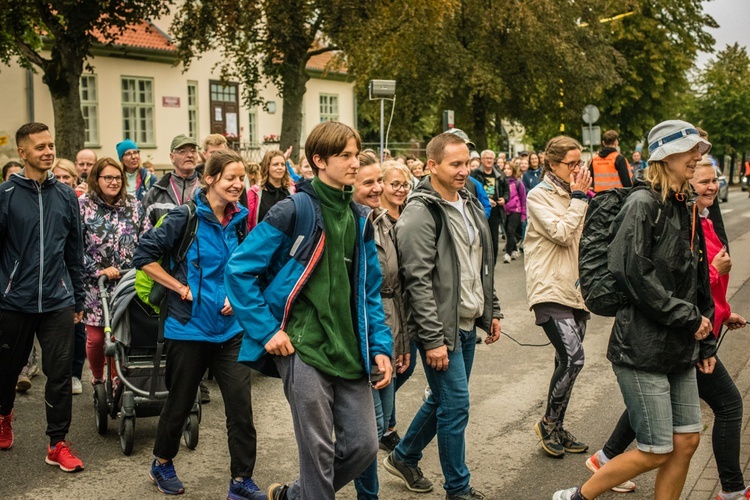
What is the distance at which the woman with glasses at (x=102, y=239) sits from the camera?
730cm

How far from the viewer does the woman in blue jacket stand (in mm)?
5340

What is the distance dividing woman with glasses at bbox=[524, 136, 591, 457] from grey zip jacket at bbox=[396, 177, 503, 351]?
3.29ft

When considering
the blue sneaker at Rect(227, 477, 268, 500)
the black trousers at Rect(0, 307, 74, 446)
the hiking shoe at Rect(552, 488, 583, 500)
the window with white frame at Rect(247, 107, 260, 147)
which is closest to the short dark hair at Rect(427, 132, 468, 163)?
the hiking shoe at Rect(552, 488, 583, 500)

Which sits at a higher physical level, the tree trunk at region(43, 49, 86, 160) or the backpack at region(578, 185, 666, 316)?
the tree trunk at region(43, 49, 86, 160)

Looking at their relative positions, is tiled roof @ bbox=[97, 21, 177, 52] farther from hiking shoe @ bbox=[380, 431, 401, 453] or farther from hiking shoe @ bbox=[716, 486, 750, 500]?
hiking shoe @ bbox=[716, 486, 750, 500]

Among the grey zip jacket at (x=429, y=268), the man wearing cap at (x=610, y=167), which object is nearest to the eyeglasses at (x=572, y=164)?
the grey zip jacket at (x=429, y=268)

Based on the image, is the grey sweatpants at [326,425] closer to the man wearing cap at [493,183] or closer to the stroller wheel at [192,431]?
the stroller wheel at [192,431]

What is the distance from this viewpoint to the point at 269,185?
952 cm

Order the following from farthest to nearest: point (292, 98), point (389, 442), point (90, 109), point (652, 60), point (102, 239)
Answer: point (652, 60), point (90, 109), point (292, 98), point (102, 239), point (389, 442)

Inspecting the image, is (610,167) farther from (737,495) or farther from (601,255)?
(601,255)

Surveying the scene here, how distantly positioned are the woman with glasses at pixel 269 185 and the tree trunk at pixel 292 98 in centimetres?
1742

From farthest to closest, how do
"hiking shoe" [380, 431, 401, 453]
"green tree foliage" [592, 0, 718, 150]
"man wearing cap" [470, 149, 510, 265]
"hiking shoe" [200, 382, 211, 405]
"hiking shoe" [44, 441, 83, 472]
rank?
"green tree foliage" [592, 0, 718, 150] → "man wearing cap" [470, 149, 510, 265] → "hiking shoe" [200, 382, 211, 405] → "hiking shoe" [380, 431, 401, 453] → "hiking shoe" [44, 441, 83, 472]

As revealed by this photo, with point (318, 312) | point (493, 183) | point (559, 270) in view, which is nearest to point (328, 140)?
point (318, 312)

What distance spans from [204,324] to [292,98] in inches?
870
